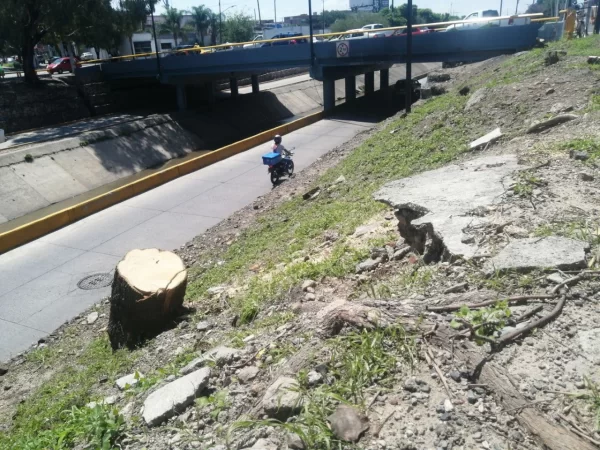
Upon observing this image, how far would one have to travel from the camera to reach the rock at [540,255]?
434cm

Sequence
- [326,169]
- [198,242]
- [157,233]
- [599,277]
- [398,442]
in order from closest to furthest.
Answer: [398,442]
[599,277]
[198,242]
[157,233]
[326,169]

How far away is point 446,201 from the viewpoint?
254 inches

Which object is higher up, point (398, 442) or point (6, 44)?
point (6, 44)

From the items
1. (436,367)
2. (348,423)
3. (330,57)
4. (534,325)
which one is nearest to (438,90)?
(330,57)

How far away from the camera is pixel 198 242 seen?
11523 mm

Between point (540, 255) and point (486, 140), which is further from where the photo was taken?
point (486, 140)

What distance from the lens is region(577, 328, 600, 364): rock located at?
11.1ft

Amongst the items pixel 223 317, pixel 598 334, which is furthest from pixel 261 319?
pixel 598 334

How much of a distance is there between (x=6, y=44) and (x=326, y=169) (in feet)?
74.9

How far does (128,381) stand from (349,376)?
105 inches

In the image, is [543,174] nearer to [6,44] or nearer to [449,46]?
[449,46]

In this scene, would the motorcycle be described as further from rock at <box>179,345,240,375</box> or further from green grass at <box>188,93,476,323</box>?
rock at <box>179,345,240,375</box>

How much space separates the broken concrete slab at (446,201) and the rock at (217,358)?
2.28 metres

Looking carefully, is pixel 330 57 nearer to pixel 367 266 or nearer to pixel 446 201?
pixel 446 201
